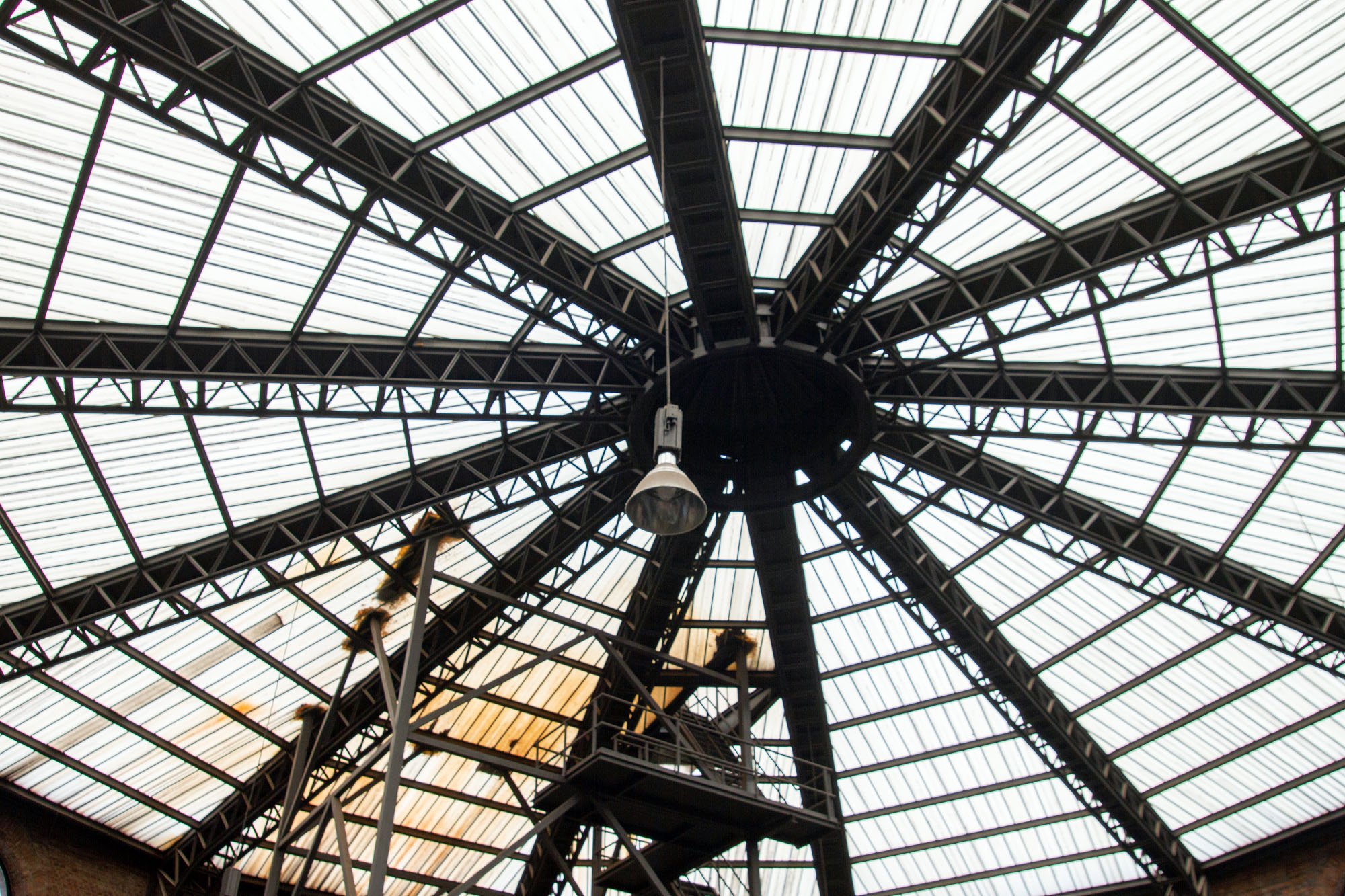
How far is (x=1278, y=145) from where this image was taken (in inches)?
758

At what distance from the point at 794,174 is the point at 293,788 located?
2271 centimetres

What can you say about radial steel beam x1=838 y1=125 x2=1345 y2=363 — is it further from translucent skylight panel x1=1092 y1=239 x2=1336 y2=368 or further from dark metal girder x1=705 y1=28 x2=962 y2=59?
dark metal girder x1=705 y1=28 x2=962 y2=59

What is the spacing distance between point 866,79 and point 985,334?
7264 mm

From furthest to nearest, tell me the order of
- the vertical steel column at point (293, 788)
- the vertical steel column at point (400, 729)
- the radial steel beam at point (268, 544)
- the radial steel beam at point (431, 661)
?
the vertical steel column at point (293, 788) → the radial steel beam at point (431, 661) → the radial steel beam at point (268, 544) → the vertical steel column at point (400, 729)

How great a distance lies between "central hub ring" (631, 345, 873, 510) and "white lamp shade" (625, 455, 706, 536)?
24.3 ft

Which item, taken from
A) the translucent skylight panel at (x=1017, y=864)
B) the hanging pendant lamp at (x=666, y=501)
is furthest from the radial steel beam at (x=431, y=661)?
the translucent skylight panel at (x=1017, y=864)

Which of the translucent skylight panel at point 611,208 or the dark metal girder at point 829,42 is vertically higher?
the dark metal girder at point 829,42

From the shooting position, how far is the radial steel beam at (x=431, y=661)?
89.0ft

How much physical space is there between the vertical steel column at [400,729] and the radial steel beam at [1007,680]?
32.3 feet

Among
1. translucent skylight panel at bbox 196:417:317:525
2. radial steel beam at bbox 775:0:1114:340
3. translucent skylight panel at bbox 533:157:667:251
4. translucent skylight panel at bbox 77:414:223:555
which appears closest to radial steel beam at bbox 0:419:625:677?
translucent skylight panel at bbox 196:417:317:525

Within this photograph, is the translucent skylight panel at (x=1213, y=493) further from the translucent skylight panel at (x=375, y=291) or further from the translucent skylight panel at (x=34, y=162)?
the translucent skylight panel at (x=34, y=162)

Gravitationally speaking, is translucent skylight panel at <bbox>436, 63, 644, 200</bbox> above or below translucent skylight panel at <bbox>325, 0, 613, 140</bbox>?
below

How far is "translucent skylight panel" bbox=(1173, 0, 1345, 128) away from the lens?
17.4 meters

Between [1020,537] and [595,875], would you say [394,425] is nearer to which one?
[595,875]
